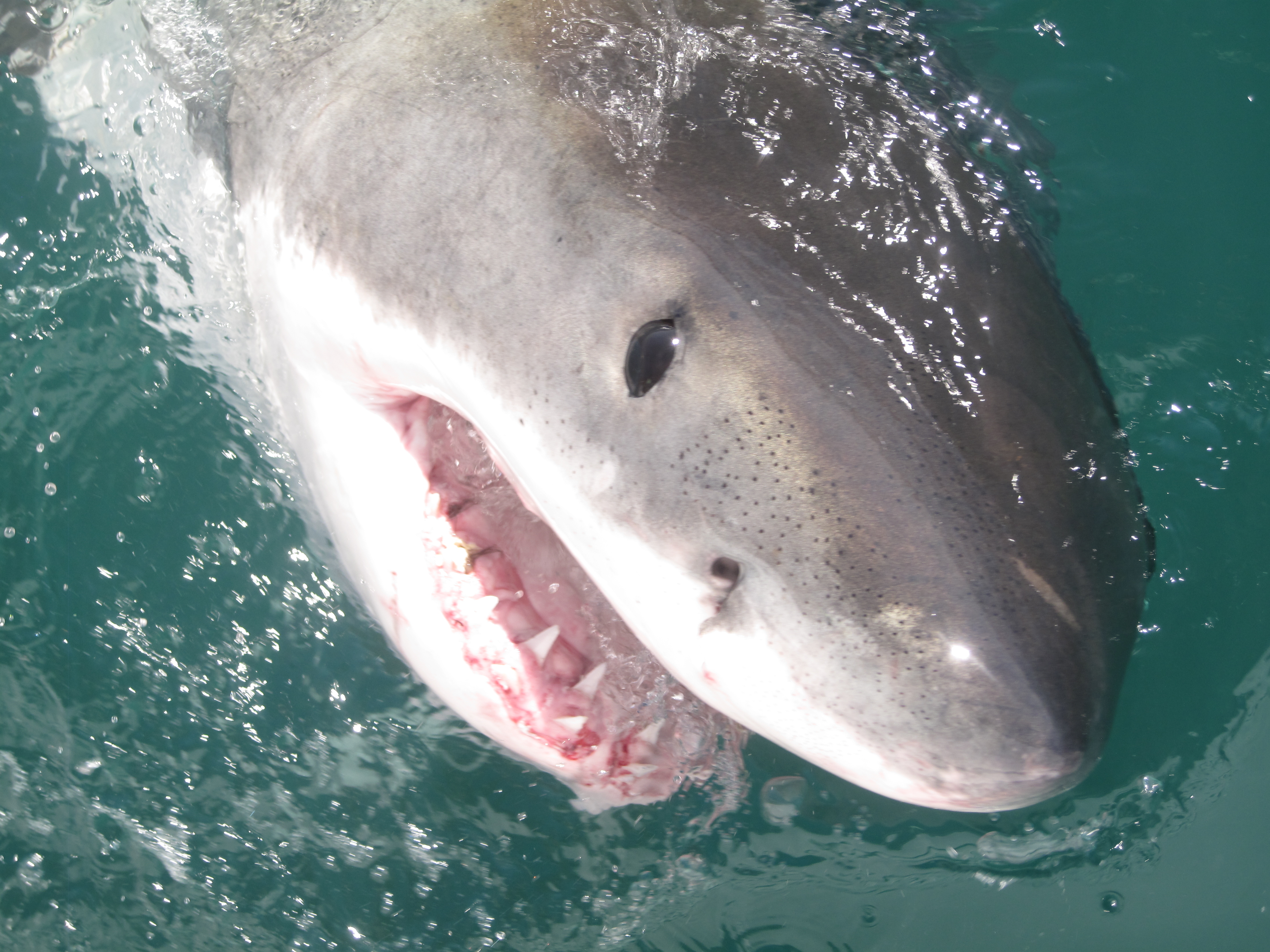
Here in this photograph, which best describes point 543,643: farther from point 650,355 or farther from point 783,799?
point 783,799

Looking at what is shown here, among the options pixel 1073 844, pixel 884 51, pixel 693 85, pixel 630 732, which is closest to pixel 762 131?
pixel 693 85

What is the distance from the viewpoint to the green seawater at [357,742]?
2.35m

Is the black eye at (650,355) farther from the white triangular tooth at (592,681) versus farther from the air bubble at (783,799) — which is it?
the air bubble at (783,799)

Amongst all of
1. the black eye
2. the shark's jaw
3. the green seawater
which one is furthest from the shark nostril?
the green seawater

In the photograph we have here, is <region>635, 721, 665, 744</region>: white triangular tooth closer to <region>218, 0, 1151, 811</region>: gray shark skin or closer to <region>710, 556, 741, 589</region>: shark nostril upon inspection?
<region>218, 0, 1151, 811</region>: gray shark skin

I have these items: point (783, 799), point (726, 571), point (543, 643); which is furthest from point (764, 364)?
point (783, 799)

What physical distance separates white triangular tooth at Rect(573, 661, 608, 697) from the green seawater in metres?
0.93

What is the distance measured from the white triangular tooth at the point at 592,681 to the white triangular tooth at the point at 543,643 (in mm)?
73

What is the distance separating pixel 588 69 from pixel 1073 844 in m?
2.31

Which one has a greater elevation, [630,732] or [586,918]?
[630,732]

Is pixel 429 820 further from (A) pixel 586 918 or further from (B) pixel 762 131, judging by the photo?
(B) pixel 762 131

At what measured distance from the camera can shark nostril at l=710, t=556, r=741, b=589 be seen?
107 cm

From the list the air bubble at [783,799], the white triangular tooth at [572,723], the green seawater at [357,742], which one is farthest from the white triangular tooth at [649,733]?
the air bubble at [783,799]

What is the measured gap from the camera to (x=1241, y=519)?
2525 mm
